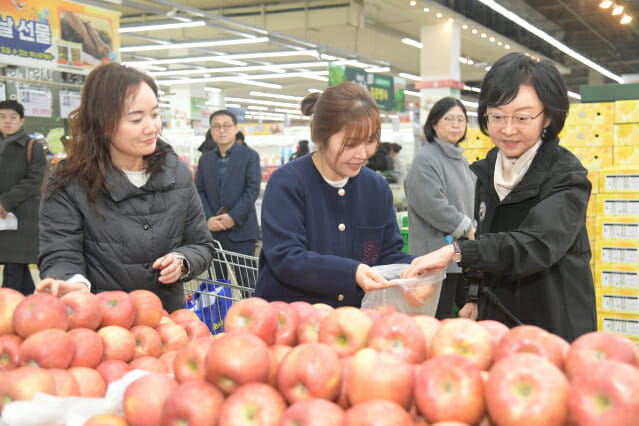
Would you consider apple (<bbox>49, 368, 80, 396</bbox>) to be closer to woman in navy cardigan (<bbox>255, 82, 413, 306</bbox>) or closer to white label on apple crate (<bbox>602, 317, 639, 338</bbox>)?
woman in navy cardigan (<bbox>255, 82, 413, 306</bbox>)

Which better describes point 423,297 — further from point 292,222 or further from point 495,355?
point 495,355

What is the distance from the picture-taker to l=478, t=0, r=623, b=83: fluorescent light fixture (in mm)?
11203

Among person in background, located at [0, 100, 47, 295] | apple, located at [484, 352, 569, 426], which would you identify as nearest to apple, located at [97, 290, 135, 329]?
apple, located at [484, 352, 569, 426]

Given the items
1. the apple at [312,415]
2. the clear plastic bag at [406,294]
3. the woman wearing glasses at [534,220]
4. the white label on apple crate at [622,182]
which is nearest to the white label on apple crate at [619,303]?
the white label on apple crate at [622,182]

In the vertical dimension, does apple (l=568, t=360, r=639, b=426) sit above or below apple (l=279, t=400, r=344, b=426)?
above

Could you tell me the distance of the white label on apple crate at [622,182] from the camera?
418 cm

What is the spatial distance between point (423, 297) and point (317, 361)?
3.05ft

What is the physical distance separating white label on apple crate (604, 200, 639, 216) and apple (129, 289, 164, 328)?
12.0 ft

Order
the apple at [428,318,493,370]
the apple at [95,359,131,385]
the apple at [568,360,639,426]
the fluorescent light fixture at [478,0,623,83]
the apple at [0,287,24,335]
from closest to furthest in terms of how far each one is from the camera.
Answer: the apple at [568,360,639,426] < the apple at [428,318,493,370] < the apple at [95,359,131,385] < the apple at [0,287,24,335] < the fluorescent light fixture at [478,0,623,83]

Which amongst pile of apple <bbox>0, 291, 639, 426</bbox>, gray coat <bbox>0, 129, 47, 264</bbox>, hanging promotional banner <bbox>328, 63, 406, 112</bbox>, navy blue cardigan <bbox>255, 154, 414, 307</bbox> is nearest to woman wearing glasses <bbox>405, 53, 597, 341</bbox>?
navy blue cardigan <bbox>255, 154, 414, 307</bbox>

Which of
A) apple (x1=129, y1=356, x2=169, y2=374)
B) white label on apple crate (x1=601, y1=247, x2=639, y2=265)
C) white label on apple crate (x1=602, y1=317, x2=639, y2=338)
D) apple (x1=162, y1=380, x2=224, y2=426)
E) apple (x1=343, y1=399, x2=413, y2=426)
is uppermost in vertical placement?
apple (x1=343, y1=399, x2=413, y2=426)

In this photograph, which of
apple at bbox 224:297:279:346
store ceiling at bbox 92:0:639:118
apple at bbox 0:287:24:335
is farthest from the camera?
store ceiling at bbox 92:0:639:118

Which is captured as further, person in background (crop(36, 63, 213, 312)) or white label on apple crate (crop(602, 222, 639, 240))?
white label on apple crate (crop(602, 222, 639, 240))

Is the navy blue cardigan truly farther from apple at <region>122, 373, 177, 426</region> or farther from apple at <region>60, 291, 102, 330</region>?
apple at <region>122, 373, 177, 426</region>
